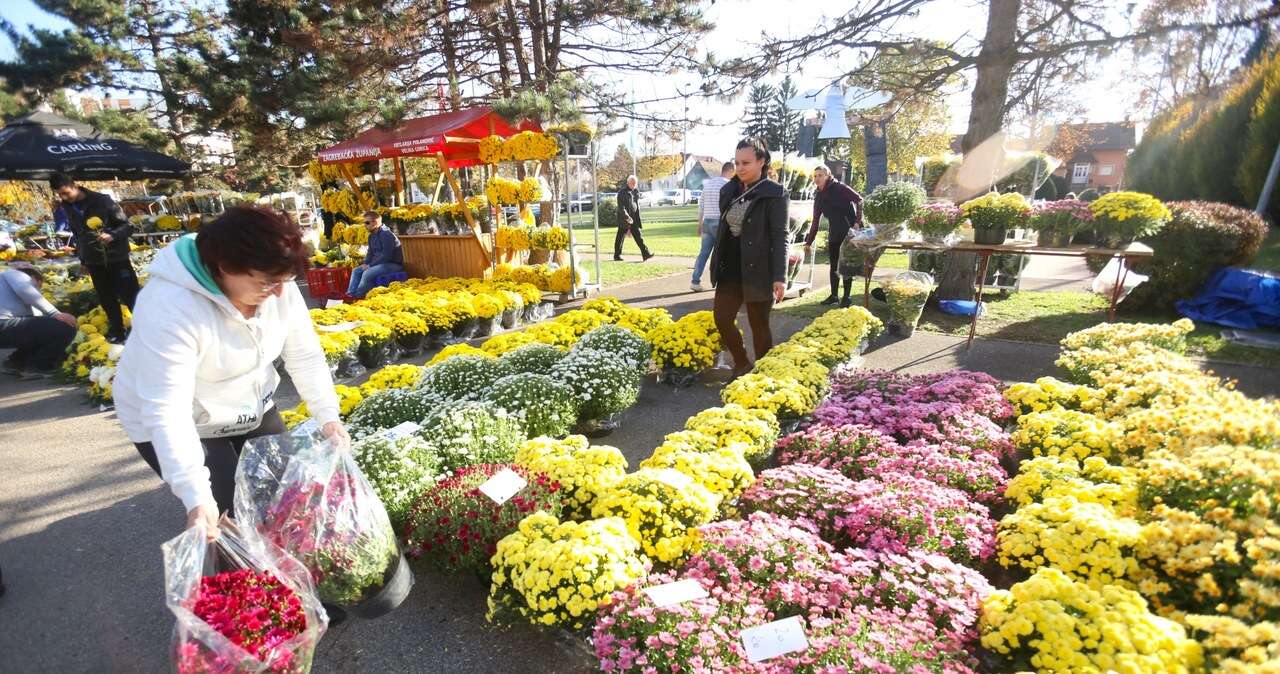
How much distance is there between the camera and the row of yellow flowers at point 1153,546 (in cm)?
145

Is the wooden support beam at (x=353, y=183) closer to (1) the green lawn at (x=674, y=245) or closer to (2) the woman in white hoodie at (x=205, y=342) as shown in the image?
(1) the green lawn at (x=674, y=245)

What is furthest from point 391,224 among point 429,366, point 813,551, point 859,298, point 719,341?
point 813,551

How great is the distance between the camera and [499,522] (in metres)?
2.41

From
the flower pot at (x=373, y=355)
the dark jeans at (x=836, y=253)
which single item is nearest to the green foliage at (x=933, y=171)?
the dark jeans at (x=836, y=253)

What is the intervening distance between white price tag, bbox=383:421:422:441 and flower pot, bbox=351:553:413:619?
0.84 meters

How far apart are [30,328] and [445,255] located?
4786mm

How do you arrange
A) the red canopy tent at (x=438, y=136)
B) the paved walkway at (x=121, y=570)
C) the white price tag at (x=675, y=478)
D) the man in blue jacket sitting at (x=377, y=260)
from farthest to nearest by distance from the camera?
the man in blue jacket sitting at (x=377, y=260)
the red canopy tent at (x=438, y=136)
the white price tag at (x=675, y=478)
the paved walkway at (x=121, y=570)

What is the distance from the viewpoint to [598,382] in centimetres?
394

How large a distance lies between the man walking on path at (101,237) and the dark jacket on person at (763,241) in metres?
6.62

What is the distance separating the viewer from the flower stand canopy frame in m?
8.05

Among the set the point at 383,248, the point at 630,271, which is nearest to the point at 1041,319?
the point at 630,271

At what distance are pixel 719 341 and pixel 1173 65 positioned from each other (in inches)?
238

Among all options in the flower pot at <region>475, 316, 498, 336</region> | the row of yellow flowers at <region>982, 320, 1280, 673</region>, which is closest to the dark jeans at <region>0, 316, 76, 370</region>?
the flower pot at <region>475, 316, 498, 336</region>

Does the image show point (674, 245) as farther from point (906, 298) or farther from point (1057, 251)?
point (1057, 251)
